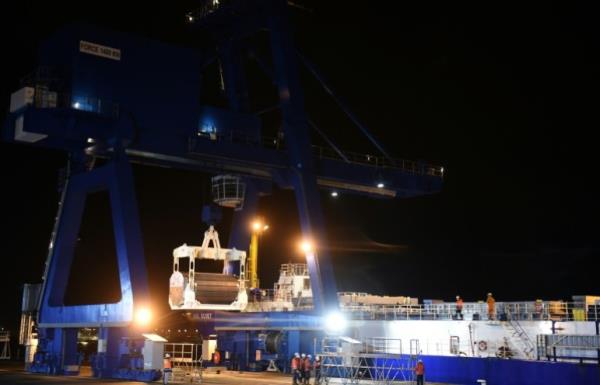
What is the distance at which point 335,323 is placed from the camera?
36.2 meters

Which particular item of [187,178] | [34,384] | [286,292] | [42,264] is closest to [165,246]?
[187,178]

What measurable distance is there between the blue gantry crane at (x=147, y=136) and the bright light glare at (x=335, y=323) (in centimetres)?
54

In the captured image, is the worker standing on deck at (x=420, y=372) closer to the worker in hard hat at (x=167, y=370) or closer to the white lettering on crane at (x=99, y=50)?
the worker in hard hat at (x=167, y=370)

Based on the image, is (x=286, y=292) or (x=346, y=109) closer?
(x=346, y=109)

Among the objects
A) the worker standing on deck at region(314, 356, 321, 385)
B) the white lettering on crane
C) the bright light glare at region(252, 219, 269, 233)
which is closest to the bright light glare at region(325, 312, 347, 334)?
the worker standing on deck at region(314, 356, 321, 385)

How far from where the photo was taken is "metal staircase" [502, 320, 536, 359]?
102ft

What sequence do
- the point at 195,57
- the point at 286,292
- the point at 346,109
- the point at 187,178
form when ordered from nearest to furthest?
the point at 195,57 → the point at 346,109 → the point at 286,292 → the point at 187,178

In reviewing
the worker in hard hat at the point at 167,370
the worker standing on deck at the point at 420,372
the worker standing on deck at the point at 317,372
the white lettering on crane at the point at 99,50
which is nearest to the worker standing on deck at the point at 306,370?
the worker standing on deck at the point at 317,372

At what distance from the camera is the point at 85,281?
71.6 meters

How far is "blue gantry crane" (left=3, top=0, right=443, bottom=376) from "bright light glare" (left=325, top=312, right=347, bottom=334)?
0.54 m

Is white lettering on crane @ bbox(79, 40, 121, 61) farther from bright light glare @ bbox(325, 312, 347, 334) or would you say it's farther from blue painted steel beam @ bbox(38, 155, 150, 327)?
bright light glare @ bbox(325, 312, 347, 334)

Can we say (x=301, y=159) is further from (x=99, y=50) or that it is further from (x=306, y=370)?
(x=306, y=370)

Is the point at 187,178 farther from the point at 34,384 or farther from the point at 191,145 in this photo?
the point at 34,384

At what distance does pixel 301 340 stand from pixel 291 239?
30.2 metres
